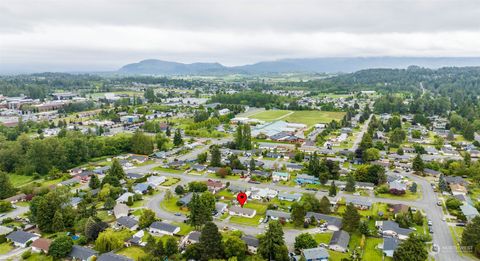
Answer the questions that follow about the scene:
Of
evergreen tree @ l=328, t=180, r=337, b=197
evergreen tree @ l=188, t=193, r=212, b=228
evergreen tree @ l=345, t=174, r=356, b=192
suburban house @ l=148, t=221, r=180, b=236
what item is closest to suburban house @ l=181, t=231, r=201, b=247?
evergreen tree @ l=188, t=193, r=212, b=228

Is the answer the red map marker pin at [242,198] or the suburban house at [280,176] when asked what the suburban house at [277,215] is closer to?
the red map marker pin at [242,198]

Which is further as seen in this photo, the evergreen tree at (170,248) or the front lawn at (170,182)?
the front lawn at (170,182)

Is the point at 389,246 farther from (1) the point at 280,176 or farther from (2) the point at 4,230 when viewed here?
(2) the point at 4,230

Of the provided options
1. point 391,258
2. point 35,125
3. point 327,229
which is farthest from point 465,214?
point 35,125

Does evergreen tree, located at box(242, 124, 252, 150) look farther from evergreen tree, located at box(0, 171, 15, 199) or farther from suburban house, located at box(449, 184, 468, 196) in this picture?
evergreen tree, located at box(0, 171, 15, 199)

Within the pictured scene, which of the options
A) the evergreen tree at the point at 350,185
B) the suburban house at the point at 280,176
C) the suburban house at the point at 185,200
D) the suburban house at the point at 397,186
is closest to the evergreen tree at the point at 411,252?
the evergreen tree at the point at 350,185

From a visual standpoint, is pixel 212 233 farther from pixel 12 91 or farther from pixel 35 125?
pixel 12 91

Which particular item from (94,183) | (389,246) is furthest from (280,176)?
(94,183)
